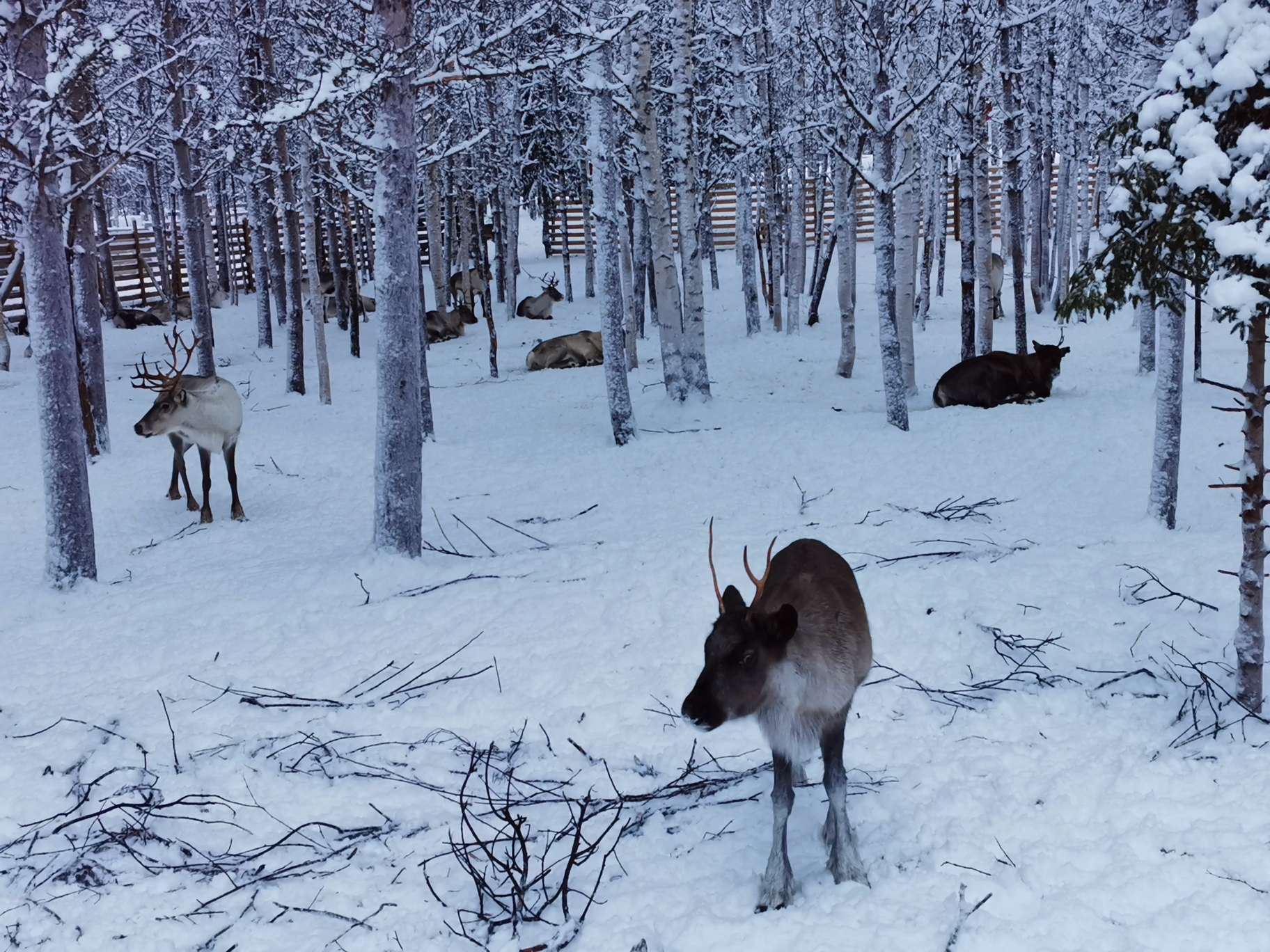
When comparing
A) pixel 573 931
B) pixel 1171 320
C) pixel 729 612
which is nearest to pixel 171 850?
pixel 573 931

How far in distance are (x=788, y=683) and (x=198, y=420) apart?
29.1 feet

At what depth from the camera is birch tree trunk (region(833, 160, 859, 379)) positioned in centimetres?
1722

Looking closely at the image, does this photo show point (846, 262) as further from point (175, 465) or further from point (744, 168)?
point (175, 465)

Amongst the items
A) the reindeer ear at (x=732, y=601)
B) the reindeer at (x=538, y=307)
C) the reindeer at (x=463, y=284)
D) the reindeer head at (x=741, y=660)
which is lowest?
the reindeer head at (x=741, y=660)

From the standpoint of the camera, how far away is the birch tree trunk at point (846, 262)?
678 inches

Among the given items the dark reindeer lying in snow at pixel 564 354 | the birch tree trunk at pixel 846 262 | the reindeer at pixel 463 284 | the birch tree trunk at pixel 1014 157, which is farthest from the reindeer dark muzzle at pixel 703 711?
the reindeer at pixel 463 284

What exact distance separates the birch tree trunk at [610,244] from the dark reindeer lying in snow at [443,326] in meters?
11.7

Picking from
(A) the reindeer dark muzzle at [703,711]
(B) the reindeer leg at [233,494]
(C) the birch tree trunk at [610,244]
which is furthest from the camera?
(C) the birch tree trunk at [610,244]

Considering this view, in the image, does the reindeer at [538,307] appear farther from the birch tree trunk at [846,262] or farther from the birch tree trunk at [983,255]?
the birch tree trunk at [983,255]

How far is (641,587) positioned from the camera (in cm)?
A: 723

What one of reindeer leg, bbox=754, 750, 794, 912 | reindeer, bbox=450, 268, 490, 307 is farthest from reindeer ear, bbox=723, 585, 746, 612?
reindeer, bbox=450, 268, 490, 307

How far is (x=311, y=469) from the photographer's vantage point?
12.4 metres

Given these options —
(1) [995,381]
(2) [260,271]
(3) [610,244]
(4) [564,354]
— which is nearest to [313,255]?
(4) [564,354]

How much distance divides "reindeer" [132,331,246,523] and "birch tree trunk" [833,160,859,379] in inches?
399
